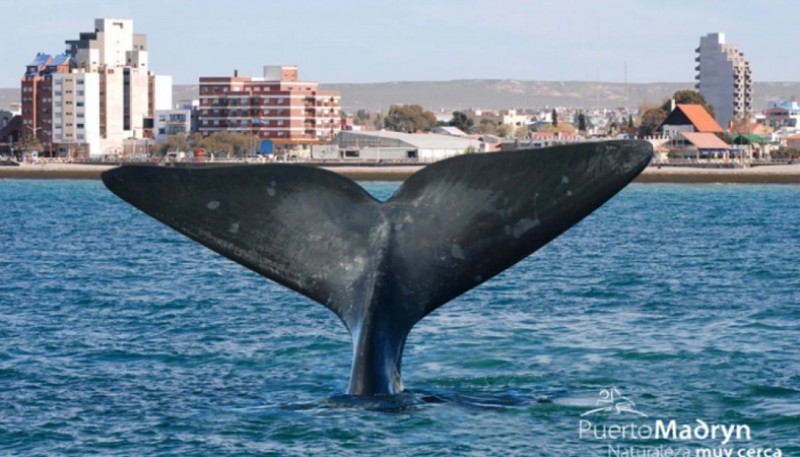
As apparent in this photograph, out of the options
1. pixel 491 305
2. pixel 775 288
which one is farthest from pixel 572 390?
pixel 775 288

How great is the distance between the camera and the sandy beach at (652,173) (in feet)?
548

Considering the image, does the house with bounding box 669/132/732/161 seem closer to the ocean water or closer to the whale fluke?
the ocean water

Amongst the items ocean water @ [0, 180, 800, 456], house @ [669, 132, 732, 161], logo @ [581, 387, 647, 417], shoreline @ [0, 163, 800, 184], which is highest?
house @ [669, 132, 732, 161]

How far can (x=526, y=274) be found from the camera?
43.0 metres

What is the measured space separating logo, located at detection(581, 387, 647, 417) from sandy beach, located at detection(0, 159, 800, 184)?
139 meters

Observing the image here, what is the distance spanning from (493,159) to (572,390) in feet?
16.3

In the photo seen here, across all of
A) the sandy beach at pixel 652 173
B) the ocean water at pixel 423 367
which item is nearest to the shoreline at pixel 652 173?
the sandy beach at pixel 652 173

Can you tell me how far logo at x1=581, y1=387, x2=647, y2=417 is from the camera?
17.6m

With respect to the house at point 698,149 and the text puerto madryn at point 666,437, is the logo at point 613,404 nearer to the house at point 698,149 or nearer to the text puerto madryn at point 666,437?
the text puerto madryn at point 666,437

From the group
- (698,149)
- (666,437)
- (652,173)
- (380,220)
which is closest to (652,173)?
(652,173)

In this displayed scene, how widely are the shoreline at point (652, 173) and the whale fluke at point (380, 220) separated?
14209 cm

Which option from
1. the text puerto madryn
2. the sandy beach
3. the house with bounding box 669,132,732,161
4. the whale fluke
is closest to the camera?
the whale fluke

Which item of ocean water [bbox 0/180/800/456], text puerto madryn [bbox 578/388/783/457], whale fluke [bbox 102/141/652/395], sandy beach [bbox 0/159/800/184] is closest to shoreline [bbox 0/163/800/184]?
sandy beach [bbox 0/159/800/184]

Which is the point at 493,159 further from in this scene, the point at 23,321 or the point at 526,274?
the point at 526,274
